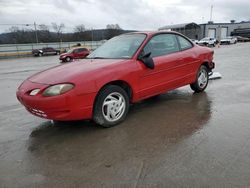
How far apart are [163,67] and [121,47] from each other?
3.06 ft

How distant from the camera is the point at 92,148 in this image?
3.64 metres

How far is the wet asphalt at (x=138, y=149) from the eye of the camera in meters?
2.85

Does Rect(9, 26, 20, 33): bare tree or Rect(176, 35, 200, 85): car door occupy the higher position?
Rect(9, 26, 20, 33): bare tree

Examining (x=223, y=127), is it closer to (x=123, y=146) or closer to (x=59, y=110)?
(x=123, y=146)

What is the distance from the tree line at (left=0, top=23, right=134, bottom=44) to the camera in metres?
40.9

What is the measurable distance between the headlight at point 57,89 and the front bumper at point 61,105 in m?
0.06

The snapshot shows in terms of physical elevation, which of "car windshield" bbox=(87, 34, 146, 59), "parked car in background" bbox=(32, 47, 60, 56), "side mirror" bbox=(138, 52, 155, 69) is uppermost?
"car windshield" bbox=(87, 34, 146, 59)

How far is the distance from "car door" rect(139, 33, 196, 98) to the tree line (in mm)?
31553

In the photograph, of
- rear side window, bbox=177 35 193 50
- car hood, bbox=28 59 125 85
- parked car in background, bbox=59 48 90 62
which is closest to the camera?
car hood, bbox=28 59 125 85

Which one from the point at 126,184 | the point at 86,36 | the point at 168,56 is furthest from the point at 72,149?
the point at 86,36

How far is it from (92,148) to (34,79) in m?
1.65

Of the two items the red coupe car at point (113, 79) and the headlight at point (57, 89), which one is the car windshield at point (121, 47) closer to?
the red coupe car at point (113, 79)

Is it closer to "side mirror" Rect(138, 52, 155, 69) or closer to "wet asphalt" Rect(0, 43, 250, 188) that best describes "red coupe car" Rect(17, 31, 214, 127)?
"side mirror" Rect(138, 52, 155, 69)

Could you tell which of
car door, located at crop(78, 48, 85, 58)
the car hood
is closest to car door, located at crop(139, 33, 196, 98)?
the car hood
